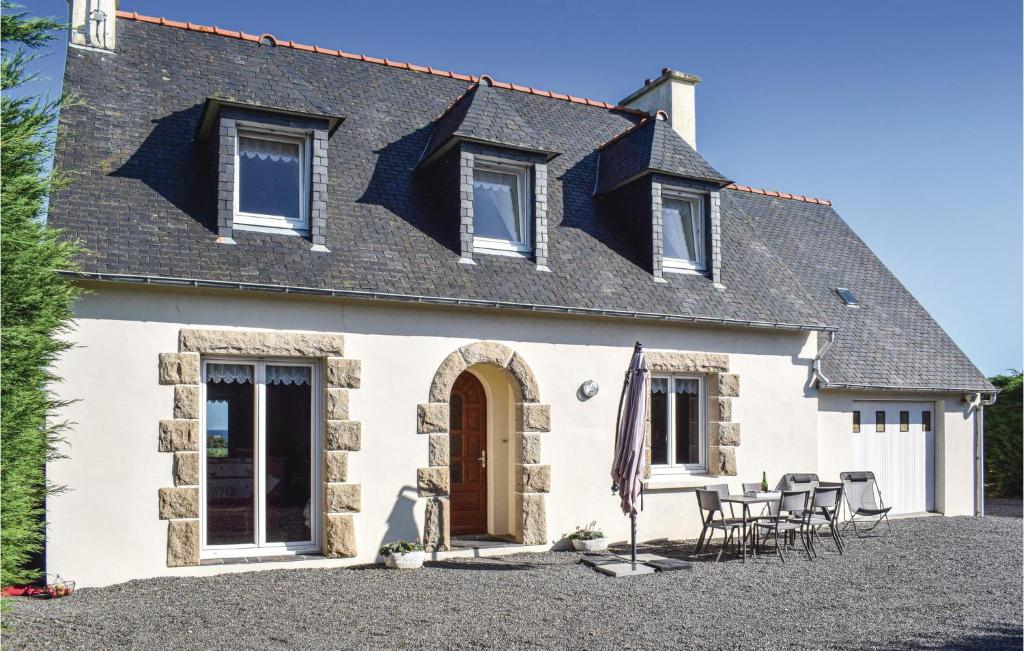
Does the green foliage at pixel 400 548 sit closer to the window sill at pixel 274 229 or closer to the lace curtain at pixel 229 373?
the lace curtain at pixel 229 373

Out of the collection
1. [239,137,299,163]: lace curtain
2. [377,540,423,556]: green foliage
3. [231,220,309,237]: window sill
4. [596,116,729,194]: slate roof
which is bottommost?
[377,540,423,556]: green foliage

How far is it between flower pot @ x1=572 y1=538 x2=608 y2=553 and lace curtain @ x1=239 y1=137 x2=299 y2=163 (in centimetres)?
605

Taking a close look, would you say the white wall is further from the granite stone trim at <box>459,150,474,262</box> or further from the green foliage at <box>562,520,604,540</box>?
the granite stone trim at <box>459,150,474,262</box>

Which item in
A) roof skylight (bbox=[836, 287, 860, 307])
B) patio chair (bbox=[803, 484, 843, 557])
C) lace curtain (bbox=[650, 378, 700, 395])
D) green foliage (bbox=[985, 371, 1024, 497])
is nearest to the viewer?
patio chair (bbox=[803, 484, 843, 557])

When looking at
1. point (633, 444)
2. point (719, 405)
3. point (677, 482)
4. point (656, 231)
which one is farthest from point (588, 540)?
point (656, 231)

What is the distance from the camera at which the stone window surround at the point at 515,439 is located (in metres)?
10.1

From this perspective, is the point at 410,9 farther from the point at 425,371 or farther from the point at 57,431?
the point at 57,431

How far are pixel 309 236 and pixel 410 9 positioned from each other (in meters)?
3.02

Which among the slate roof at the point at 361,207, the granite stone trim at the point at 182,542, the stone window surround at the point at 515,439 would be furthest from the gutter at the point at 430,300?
the granite stone trim at the point at 182,542

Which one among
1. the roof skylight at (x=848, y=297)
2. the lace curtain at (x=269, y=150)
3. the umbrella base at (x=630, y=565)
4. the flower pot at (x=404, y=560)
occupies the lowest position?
the umbrella base at (x=630, y=565)

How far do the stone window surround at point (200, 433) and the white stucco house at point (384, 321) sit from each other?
26mm

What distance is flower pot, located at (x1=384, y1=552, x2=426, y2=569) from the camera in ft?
30.9

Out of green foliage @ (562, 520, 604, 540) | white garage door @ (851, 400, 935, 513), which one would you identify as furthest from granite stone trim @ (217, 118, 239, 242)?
white garage door @ (851, 400, 935, 513)

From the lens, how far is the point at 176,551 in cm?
878
